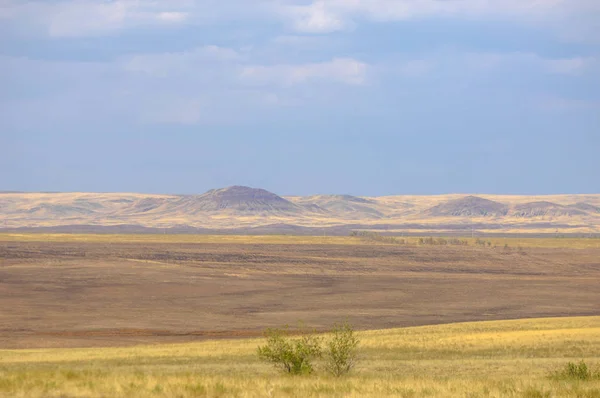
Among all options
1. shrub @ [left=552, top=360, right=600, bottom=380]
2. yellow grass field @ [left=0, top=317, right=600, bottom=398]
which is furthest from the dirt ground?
shrub @ [left=552, top=360, right=600, bottom=380]

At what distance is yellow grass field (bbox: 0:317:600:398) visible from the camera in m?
15.6

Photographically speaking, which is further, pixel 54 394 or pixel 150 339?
pixel 150 339

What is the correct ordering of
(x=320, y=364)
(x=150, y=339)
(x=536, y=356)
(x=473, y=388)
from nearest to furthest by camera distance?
(x=473, y=388) → (x=320, y=364) → (x=536, y=356) → (x=150, y=339)

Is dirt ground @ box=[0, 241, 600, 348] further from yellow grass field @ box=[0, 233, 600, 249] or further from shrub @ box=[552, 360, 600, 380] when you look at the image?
shrub @ box=[552, 360, 600, 380]

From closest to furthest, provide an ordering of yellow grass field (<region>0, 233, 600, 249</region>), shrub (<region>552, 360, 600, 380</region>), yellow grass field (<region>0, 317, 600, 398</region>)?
Result: 1. yellow grass field (<region>0, 317, 600, 398</region>)
2. shrub (<region>552, 360, 600, 380</region>)
3. yellow grass field (<region>0, 233, 600, 249</region>)

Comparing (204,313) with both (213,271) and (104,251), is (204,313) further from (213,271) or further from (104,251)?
(104,251)

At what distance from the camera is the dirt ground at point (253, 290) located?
44438 mm

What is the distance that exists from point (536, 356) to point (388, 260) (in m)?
59.7

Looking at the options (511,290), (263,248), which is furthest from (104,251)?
(511,290)

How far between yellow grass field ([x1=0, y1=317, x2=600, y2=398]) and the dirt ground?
8.98 m

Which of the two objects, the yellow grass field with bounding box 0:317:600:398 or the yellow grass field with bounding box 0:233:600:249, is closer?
the yellow grass field with bounding box 0:317:600:398

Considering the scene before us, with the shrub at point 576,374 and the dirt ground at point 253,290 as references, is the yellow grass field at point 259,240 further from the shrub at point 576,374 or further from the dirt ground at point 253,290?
the shrub at point 576,374

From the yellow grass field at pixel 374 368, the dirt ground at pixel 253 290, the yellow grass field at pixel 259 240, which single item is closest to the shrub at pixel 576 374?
the yellow grass field at pixel 374 368

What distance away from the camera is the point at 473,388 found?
16.2 metres
